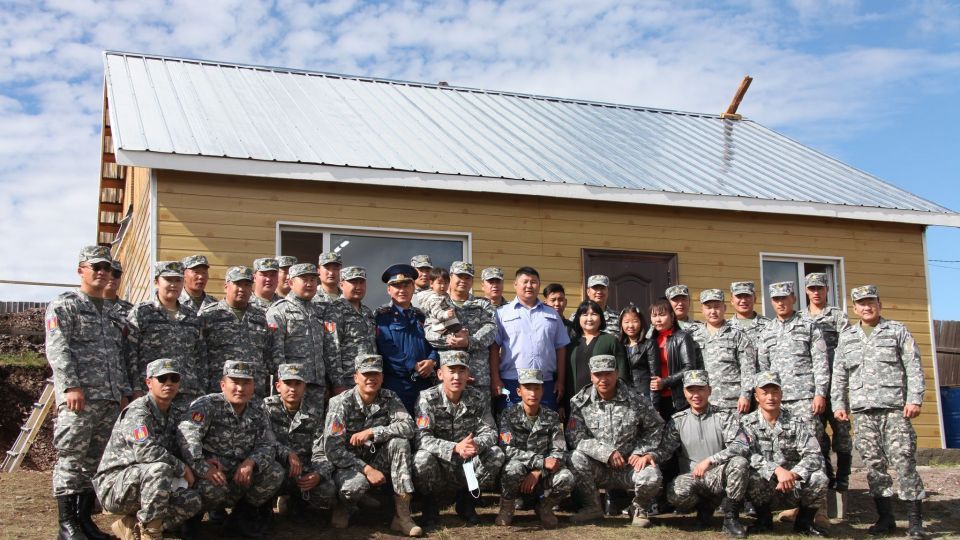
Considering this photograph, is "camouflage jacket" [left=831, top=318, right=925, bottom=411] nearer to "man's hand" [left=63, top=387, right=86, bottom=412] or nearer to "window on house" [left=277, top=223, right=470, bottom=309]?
"window on house" [left=277, top=223, right=470, bottom=309]

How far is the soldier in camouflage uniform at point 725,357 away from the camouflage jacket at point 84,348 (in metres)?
4.46

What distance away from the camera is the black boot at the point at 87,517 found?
620cm

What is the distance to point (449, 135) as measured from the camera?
11.0 m

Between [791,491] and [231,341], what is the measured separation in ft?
13.8

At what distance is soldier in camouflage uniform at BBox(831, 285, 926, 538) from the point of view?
24.1 ft

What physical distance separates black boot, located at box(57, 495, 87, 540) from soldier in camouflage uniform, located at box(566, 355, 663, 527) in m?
3.41

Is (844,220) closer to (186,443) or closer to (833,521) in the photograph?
(833,521)

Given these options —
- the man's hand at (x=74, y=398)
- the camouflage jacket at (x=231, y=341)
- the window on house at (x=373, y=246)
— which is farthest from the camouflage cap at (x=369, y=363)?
the window on house at (x=373, y=246)

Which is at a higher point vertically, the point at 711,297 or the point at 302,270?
the point at 302,270

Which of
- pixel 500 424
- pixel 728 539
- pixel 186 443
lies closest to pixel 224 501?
pixel 186 443

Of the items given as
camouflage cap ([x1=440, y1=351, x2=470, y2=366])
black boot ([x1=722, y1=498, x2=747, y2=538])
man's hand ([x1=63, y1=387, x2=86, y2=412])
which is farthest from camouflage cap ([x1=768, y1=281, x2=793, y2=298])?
man's hand ([x1=63, y1=387, x2=86, y2=412])

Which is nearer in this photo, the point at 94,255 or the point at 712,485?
the point at 94,255

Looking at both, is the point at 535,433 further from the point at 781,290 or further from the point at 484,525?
the point at 781,290

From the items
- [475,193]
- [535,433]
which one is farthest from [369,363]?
[475,193]
